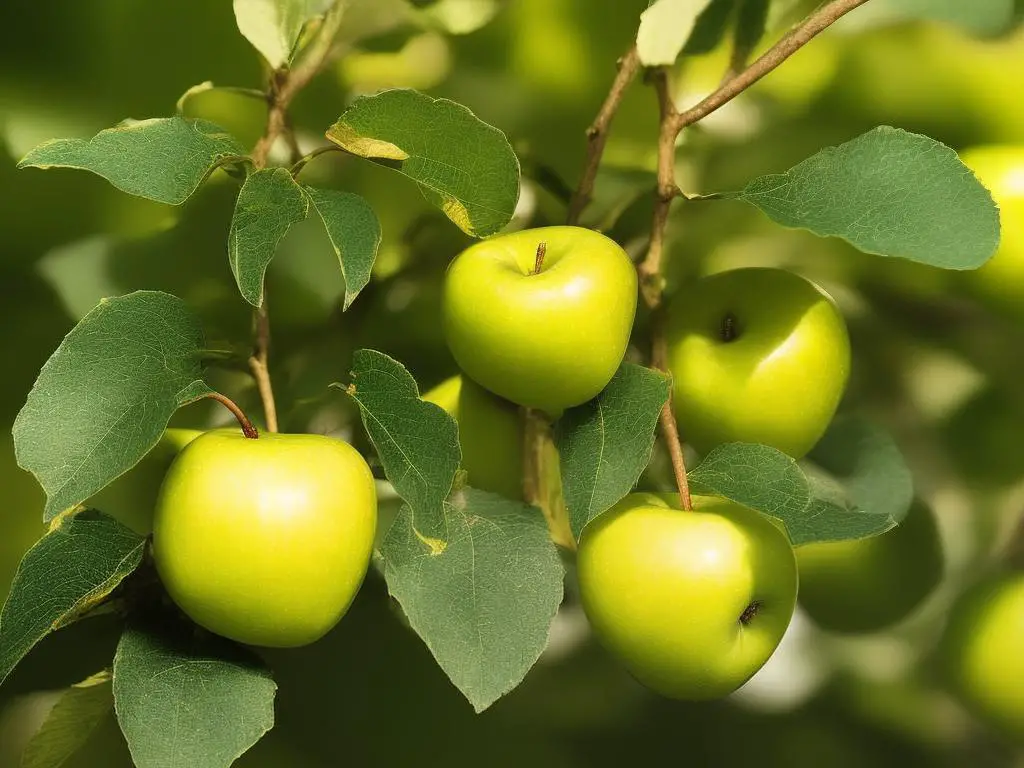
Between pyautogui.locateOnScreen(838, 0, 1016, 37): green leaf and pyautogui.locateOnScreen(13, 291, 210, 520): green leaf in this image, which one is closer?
pyautogui.locateOnScreen(13, 291, 210, 520): green leaf

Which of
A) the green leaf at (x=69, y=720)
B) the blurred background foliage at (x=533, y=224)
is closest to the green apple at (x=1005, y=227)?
the blurred background foliage at (x=533, y=224)

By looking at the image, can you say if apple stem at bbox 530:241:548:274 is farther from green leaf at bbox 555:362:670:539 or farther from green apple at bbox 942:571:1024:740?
green apple at bbox 942:571:1024:740

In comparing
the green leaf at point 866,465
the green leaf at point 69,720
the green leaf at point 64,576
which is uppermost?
the green leaf at point 64,576

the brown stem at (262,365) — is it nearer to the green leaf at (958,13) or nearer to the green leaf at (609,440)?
the green leaf at (609,440)

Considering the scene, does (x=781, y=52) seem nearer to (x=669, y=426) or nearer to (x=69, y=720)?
(x=669, y=426)

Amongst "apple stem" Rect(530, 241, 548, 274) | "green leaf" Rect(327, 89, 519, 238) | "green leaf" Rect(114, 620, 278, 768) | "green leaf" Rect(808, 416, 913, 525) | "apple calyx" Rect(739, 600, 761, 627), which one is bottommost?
"green leaf" Rect(808, 416, 913, 525)

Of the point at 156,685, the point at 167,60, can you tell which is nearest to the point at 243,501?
the point at 156,685

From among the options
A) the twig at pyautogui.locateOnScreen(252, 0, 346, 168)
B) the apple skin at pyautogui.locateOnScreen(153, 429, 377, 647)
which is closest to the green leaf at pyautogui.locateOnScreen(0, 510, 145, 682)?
the apple skin at pyautogui.locateOnScreen(153, 429, 377, 647)
